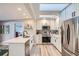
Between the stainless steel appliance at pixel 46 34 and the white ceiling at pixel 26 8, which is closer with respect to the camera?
the white ceiling at pixel 26 8

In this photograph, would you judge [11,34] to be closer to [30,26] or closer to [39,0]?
[30,26]

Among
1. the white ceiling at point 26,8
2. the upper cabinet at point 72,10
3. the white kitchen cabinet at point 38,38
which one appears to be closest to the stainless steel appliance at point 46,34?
the white kitchen cabinet at point 38,38

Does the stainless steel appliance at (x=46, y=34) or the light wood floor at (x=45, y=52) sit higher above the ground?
the stainless steel appliance at (x=46, y=34)

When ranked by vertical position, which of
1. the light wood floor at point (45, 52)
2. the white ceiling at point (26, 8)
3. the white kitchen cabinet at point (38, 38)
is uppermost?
the white ceiling at point (26, 8)

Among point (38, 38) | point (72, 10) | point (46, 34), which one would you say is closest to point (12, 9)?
point (72, 10)

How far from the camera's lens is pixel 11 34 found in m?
10.3

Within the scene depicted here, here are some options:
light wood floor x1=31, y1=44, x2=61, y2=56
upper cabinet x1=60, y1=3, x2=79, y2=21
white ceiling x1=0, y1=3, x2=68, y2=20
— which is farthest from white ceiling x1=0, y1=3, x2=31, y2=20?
light wood floor x1=31, y1=44, x2=61, y2=56

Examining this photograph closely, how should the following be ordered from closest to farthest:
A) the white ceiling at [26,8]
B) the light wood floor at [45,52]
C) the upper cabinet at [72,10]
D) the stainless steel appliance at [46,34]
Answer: the upper cabinet at [72,10] < the white ceiling at [26,8] < the light wood floor at [45,52] < the stainless steel appliance at [46,34]

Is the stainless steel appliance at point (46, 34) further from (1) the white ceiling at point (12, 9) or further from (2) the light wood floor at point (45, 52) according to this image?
(1) the white ceiling at point (12, 9)

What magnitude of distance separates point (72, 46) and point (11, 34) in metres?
8.23

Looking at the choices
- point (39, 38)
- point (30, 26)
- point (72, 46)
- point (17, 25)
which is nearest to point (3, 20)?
point (17, 25)

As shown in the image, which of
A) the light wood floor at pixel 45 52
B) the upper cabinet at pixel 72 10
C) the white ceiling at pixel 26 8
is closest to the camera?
the upper cabinet at pixel 72 10

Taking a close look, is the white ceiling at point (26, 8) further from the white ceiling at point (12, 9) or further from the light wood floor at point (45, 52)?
the light wood floor at point (45, 52)

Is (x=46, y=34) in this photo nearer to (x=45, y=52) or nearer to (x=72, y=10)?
(x=45, y=52)
